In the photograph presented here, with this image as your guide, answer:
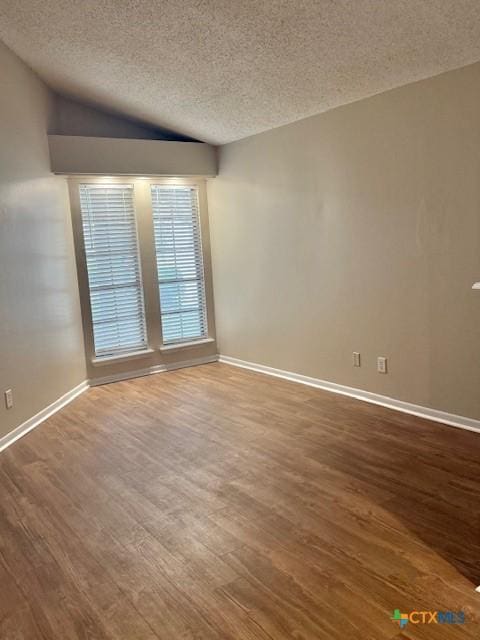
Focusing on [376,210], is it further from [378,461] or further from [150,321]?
[150,321]

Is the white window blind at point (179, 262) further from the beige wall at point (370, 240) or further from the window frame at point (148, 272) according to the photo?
the beige wall at point (370, 240)

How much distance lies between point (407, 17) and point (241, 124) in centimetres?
221

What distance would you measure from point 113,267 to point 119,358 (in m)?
0.95

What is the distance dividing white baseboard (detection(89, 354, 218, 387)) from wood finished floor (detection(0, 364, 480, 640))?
1179mm

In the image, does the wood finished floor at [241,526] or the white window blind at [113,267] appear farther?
the white window blind at [113,267]

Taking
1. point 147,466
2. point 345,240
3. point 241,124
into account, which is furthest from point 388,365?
point 241,124

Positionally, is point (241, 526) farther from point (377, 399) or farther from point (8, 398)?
point (8, 398)

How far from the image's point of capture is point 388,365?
4059 mm

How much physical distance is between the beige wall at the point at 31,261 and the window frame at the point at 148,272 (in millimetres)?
129

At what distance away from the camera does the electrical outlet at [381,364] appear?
4.08 m

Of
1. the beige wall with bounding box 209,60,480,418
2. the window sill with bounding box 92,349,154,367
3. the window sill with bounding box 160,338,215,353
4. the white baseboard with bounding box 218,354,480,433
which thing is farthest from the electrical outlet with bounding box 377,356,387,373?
the window sill with bounding box 92,349,154,367

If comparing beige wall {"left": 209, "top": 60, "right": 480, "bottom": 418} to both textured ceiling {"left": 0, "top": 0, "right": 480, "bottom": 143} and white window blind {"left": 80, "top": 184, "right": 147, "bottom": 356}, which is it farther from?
white window blind {"left": 80, "top": 184, "right": 147, "bottom": 356}

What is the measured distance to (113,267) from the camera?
5.32m

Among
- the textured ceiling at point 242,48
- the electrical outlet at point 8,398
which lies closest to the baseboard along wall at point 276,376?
the electrical outlet at point 8,398
